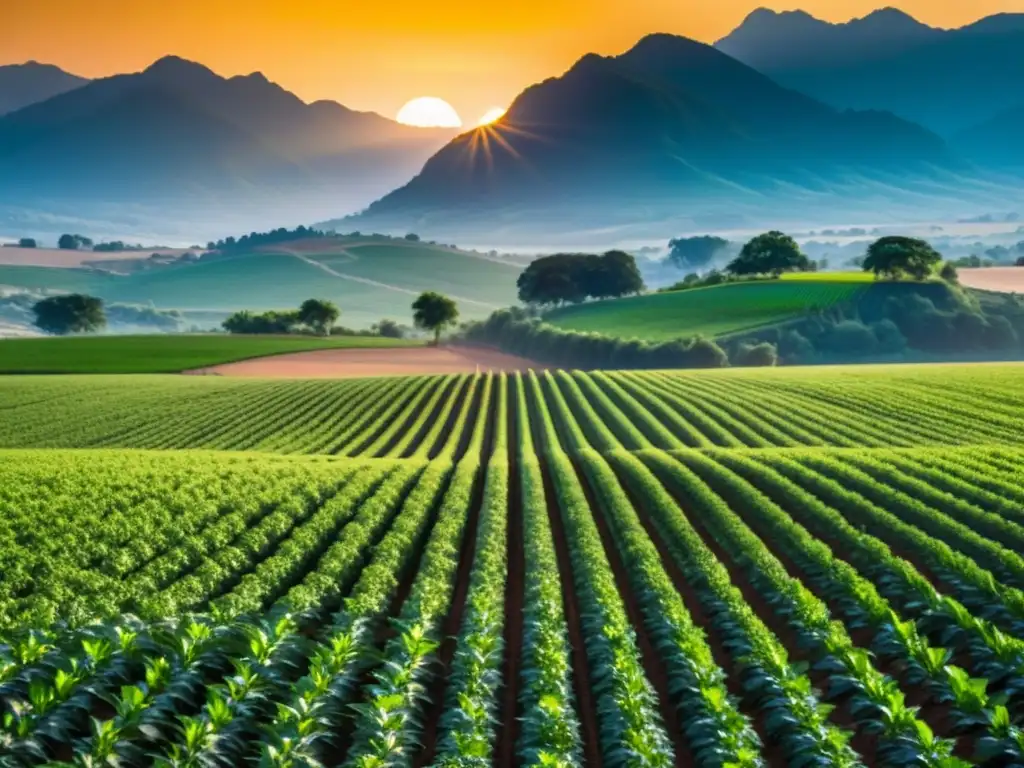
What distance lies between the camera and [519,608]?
20922 mm

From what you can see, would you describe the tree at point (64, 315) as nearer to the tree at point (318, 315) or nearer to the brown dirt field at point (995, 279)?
the tree at point (318, 315)

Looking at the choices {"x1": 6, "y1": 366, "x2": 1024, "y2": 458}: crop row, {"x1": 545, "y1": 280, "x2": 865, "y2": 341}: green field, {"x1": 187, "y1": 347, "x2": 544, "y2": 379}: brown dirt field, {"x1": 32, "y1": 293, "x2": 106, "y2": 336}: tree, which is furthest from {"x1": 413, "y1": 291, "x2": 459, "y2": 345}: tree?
{"x1": 32, "y1": 293, "x2": 106, "y2": 336}: tree

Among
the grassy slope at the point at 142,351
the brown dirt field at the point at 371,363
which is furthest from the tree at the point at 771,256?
the grassy slope at the point at 142,351

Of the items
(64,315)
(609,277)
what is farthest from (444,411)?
(64,315)

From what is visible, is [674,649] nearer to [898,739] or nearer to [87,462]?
[898,739]

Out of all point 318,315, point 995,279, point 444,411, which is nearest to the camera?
point 444,411

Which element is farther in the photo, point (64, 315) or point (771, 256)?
point (64, 315)

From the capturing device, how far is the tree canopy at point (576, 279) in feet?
491

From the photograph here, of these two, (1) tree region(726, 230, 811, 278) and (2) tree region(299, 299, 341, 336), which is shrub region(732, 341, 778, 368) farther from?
(2) tree region(299, 299, 341, 336)

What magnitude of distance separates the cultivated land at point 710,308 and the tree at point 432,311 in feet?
56.8

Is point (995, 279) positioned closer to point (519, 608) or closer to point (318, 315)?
point (318, 315)

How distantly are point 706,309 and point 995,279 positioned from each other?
46.7 m

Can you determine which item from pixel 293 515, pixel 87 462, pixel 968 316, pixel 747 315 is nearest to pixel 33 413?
Answer: pixel 87 462

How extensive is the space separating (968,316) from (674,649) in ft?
366
